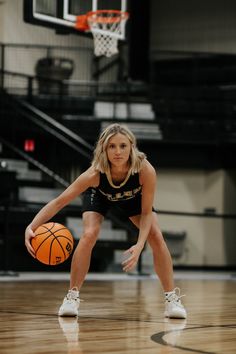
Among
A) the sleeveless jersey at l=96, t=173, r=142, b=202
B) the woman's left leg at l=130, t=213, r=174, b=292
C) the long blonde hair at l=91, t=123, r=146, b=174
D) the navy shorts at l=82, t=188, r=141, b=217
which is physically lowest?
the woman's left leg at l=130, t=213, r=174, b=292

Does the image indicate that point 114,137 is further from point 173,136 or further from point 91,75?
point 91,75

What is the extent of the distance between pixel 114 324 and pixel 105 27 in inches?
320

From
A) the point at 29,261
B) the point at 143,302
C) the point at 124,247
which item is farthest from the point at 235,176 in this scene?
the point at 143,302

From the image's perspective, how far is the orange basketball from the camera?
5.57 m

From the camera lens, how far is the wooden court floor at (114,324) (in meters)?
4.42

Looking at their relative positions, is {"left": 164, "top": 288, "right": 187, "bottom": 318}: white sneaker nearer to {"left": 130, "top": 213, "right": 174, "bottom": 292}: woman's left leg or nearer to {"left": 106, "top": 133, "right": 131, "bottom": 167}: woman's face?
{"left": 130, "top": 213, "right": 174, "bottom": 292}: woman's left leg

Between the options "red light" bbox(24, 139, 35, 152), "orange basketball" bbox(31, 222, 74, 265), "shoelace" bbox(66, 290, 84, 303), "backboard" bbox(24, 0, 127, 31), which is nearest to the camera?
"orange basketball" bbox(31, 222, 74, 265)

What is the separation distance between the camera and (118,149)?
18.3ft

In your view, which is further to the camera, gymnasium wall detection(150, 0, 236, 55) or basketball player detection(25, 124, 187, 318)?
gymnasium wall detection(150, 0, 236, 55)

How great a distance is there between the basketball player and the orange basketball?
66 millimetres

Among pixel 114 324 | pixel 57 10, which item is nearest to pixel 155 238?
pixel 114 324

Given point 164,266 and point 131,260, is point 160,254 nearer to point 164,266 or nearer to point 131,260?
point 164,266

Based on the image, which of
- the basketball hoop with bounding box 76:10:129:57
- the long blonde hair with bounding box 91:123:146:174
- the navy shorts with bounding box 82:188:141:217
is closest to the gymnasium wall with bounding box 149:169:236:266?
the basketball hoop with bounding box 76:10:129:57

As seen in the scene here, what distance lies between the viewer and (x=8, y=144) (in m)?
14.5
